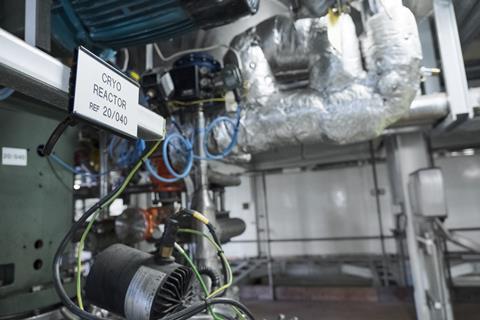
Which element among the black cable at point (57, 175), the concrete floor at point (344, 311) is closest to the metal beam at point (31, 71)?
the black cable at point (57, 175)

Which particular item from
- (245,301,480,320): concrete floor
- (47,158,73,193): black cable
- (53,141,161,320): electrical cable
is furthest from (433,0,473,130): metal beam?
(47,158,73,193): black cable

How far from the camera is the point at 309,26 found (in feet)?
4.62

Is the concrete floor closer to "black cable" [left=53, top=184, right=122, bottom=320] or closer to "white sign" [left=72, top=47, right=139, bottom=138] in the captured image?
"black cable" [left=53, top=184, right=122, bottom=320]

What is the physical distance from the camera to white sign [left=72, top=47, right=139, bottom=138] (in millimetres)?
516

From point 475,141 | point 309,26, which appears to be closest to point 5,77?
point 309,26

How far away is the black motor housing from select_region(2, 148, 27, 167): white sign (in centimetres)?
67

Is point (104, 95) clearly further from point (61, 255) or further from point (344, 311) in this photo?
point (344, 311)

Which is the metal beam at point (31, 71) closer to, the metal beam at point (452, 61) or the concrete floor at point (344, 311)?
the metal beam at point (452, 61)

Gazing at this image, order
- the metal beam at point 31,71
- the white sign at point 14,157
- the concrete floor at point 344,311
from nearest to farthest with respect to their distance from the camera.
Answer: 1. the metal beam at point 31,71
2. the white sign at point 14,157
3. the concrete floor at point 344,311

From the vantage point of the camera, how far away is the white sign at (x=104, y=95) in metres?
0.52

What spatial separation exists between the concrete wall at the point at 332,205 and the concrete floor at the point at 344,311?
1192 mm

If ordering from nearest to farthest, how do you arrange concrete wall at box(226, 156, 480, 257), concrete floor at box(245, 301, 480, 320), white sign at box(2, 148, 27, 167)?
white sign at box(2, 148, 27, 167) < concrete floor at box(245, 301, 480, 320) < concrete wall at box(226, 156, 480, 257)

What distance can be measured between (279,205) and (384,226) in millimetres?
1338

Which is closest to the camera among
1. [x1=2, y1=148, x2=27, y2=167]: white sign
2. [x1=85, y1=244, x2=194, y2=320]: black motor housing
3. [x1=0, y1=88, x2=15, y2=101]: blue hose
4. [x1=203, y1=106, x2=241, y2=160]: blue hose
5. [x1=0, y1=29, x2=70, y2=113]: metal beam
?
[x1=0, y1=29, x2=70, y2=113]: metal beam
